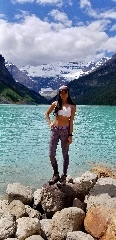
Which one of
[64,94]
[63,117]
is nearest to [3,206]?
[63,117]

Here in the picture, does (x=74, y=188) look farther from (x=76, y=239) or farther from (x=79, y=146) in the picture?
(x=79, y=146)

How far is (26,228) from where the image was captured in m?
10.4

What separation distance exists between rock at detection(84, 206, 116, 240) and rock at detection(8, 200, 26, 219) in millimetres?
2451

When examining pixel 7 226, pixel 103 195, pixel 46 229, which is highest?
pixel 103 195

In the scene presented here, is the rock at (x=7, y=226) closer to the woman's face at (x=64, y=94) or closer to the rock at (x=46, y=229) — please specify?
the rock at (x=46, y=229)

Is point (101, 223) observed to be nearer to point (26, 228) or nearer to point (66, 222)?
point (66, 222)

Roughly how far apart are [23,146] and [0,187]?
704 inches

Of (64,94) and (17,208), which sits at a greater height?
(64,94)

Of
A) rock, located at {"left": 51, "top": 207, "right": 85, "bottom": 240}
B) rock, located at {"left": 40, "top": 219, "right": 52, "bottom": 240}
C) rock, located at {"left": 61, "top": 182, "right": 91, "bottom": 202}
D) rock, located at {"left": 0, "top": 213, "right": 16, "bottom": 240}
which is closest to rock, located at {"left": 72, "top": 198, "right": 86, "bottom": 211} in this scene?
rock, located at {"left": 61, "top": 182, "right": 91, "bottom": 202}

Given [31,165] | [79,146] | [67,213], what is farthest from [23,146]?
[67,213]

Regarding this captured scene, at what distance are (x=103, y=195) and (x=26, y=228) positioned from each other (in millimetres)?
2848

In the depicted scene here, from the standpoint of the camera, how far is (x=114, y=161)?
90.1ft

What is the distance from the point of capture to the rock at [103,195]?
35.7 feet

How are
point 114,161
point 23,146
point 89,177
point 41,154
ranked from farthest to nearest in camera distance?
point 23,146, point 41,154, point 114,161, point 89,177
